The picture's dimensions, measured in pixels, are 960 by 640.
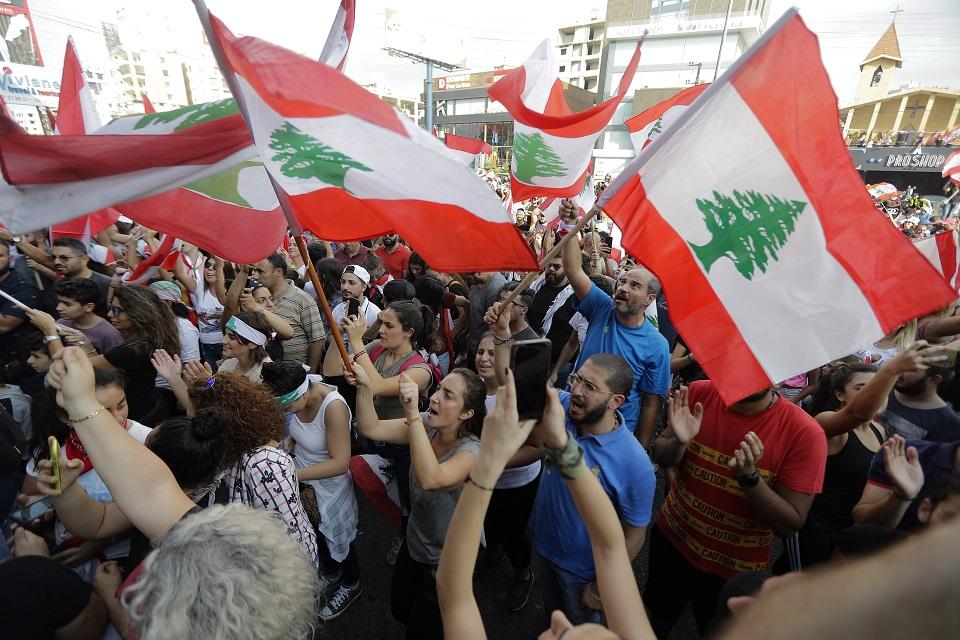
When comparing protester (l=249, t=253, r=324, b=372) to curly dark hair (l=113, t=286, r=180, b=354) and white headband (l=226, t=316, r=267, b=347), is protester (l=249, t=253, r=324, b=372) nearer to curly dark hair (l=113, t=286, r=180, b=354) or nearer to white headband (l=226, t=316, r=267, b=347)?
curly dark hair (l=113, t=286, r=180, b=354)

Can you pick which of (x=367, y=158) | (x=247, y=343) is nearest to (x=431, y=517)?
(x=367, y=158)

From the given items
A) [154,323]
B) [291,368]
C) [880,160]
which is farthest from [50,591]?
[880,160]

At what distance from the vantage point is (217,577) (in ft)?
3.76

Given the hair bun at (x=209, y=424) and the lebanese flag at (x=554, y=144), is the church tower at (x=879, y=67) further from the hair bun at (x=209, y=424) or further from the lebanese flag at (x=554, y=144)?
the hair bun at (x=209, y=424)

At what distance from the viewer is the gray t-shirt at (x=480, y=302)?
4.76 meters

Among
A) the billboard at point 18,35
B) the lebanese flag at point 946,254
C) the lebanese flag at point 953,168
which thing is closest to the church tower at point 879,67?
the lebanese flag at point 953,168

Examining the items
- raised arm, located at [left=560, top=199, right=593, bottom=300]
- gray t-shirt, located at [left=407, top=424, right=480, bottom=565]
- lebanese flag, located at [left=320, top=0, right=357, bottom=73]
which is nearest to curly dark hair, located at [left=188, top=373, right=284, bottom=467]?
gray t-shirt, located at [left=407, top=424, right=480, bottom=565]

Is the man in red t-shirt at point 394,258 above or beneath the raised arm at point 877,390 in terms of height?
beneath

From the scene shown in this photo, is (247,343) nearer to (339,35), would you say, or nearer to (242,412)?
(242,412)

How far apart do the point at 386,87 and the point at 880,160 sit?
310ft

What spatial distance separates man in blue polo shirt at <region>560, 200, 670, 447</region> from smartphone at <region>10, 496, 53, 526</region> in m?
2.98

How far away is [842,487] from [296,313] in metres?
4.14

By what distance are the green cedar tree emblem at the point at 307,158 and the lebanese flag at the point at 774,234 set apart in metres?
1.30

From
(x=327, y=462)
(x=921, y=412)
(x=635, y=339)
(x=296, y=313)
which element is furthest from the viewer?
(x=296, y=313)
